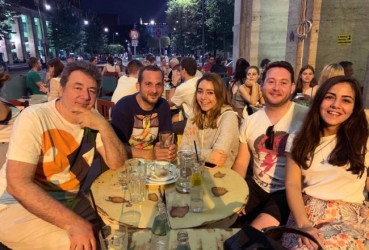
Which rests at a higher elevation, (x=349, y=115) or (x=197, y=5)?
(x=197, y=5)

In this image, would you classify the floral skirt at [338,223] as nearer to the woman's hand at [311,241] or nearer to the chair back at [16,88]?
the woman's hand at [311,241]

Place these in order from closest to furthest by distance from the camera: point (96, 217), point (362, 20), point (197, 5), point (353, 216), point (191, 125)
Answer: point (353, 216) → point (96, 217) → point (191, 125) → point (362, 20) → point (197, 5)

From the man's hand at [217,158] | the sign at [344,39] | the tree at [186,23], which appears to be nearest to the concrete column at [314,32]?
the sign at [344,39]

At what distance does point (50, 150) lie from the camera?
6.69ft

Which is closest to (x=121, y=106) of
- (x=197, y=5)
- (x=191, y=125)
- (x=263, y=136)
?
(x=191, y=125)

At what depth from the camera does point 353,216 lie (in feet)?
6.33

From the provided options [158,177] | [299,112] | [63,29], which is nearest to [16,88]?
[158,177]

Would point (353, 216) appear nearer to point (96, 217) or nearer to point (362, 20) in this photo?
point (96, 217)

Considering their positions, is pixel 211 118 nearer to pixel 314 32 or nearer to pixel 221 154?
pixel 221 154

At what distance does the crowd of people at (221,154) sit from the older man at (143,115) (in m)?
0.02

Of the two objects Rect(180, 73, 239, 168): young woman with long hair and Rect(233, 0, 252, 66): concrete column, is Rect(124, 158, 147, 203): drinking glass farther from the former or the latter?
Rect(233, 0, 252, 66): concrete column

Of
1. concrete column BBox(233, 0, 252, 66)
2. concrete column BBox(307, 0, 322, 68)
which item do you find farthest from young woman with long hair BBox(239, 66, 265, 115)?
concrete column BBox(233, 0, 252, 66)

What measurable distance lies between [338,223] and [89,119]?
6.40ft

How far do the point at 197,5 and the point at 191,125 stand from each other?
1218 inches
